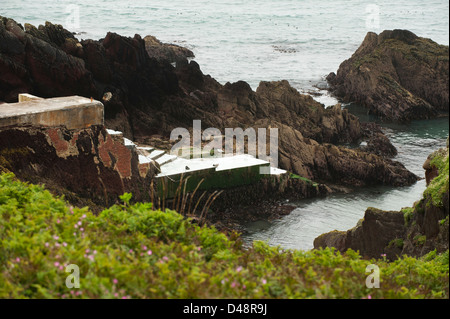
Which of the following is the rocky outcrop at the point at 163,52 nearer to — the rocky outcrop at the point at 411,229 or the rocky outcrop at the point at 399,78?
the rocky outcrop at the point at 399,78

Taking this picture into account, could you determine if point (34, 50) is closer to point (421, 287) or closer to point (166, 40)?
point (421, 287)

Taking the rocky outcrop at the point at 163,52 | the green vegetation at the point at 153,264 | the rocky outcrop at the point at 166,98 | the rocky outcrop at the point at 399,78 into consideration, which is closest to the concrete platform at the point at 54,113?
the green vegetation at the point at 153,264

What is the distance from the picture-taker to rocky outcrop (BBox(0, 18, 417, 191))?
27.4 meters

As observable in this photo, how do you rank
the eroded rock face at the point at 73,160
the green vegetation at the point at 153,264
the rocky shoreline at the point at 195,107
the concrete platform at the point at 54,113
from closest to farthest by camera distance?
1. the green vegetation at the point at 153,264
2. the concrete platform at the point at 54,113
3. the eroded rock face at the point at 73,160
4. the rocky shoreline at the point at 195,107

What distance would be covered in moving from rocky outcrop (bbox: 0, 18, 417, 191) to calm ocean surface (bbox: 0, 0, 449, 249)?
224 cm

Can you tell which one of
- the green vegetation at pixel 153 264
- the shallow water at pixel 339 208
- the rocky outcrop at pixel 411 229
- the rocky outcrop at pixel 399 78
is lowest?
the shallow water at pixel 339 208

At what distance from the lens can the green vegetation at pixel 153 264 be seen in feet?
19.1

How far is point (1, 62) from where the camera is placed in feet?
87.7

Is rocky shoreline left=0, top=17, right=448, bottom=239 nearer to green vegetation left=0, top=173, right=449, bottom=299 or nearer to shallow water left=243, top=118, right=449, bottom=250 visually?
shallow water left=243, top=118, right=449, bottom=250

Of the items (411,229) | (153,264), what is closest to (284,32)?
(411,229)

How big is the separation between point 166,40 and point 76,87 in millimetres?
33034

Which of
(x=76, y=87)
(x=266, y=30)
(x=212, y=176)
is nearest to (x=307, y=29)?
(x=266, y=30)

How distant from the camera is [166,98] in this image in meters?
31.6

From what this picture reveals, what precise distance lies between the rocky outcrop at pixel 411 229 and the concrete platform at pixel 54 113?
5547mm
